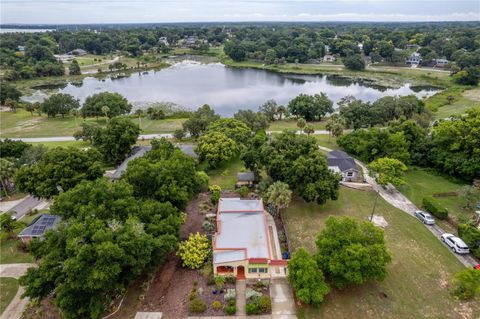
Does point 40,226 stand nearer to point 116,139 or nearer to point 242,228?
point 116,139

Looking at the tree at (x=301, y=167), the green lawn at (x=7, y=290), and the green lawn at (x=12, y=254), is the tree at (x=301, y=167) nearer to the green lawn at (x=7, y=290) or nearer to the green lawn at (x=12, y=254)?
the green lawn at (x=12, y=254)

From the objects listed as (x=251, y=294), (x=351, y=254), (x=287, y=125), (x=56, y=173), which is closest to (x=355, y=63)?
(x=287, y=125)

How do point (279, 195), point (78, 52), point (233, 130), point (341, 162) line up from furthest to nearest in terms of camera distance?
1. point (78, 52)
2. point (233, 130)
3. point (341, 162)
4. point (279, 195)

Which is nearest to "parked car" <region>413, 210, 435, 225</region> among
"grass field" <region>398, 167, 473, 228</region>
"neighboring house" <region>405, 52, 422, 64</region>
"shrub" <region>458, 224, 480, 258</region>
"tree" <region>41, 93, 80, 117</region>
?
"grass field" <region>398, 167, 473, 228</region>

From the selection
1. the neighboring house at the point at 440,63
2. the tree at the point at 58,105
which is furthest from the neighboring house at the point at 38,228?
the neighboring house at the point at 440,63

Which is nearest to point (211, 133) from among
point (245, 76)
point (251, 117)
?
point (251, 117)
